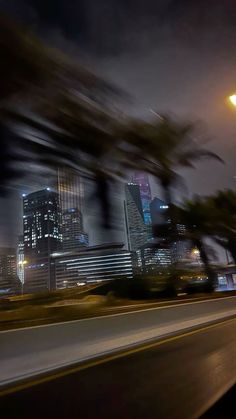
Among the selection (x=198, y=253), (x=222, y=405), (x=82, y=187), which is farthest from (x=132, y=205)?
(x=198, y=253)

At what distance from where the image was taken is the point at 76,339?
9.70 meters

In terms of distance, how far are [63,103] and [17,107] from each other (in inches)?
55.1

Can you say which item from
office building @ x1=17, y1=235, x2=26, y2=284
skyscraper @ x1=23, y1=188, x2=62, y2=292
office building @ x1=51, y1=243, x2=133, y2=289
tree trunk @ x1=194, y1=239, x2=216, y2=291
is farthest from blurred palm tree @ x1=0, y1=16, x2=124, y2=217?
tree trunk @ x1=194, y1=239, x2=216, y2=291

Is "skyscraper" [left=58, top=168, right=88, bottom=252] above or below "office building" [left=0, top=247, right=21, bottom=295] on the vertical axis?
above

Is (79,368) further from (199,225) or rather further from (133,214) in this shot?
(199,225)

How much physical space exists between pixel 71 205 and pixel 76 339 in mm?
7101

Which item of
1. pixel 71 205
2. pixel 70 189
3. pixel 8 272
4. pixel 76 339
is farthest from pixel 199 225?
pixel 76 339

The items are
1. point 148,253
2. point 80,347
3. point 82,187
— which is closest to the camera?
point 80,347

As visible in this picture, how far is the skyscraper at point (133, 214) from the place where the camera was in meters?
19.5

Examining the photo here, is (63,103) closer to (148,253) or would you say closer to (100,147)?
(100,147)

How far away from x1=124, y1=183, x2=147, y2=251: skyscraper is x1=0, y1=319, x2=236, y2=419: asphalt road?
10.8 metres

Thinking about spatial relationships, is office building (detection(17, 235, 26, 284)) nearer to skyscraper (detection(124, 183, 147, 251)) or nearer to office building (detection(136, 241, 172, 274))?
skyscraper (detection(124, 183, 147, 251))

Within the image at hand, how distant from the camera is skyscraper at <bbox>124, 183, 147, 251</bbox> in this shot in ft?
64.1

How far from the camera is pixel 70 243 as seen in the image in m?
21.1
